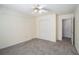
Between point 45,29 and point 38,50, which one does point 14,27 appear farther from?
point 45,29

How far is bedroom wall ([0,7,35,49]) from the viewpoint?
2.28 m

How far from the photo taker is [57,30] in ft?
12.2

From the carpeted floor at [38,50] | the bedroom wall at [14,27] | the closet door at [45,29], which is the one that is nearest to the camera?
the carpeted floor at [38,50]

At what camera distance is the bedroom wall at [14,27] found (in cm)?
228

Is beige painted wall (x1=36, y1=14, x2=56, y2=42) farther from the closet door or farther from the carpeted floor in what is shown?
the carpeted floor

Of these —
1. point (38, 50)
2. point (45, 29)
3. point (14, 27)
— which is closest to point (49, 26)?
point (45, 29)

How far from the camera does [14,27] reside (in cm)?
264

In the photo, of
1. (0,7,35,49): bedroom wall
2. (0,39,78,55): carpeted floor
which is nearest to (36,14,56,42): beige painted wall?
(0,7,35,49): bedroom wall

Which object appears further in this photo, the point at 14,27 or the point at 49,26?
the point at 49,26

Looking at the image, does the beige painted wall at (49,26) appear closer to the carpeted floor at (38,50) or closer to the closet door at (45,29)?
the closet door at (45,29)

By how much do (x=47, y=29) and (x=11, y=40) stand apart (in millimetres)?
1796

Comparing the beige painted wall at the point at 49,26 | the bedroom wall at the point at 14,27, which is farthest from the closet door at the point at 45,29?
the bedroom wall at the point at 14,27

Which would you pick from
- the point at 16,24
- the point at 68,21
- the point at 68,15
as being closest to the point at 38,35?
the point at 16,24
